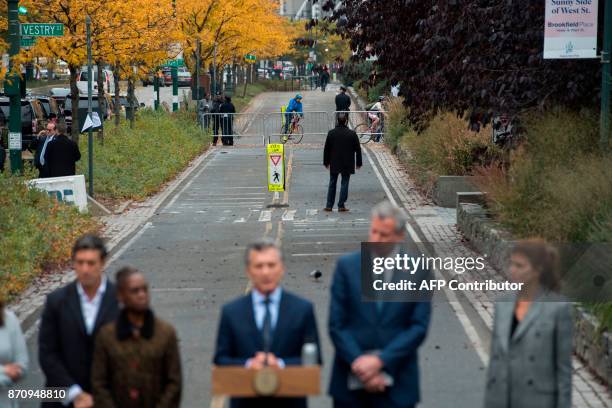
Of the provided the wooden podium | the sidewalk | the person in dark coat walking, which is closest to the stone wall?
the sidewalk

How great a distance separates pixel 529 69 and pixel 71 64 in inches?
501

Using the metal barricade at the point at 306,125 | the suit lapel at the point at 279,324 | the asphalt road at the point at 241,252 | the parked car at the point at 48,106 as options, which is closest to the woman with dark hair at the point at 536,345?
the suit lapel at the point at 279,324

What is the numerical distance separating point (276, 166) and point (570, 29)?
9261mm

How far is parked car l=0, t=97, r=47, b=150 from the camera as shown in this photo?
34.0 metres

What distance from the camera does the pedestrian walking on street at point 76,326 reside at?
6.85 metres

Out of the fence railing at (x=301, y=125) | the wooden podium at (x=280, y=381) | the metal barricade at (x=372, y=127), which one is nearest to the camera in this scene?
the wooden podium at (x=280, y=381)

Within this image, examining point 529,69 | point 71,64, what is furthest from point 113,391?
point 71,64

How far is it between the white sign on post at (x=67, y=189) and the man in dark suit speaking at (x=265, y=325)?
14247 millimetres

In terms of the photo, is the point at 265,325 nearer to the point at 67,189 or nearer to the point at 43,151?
the point at 67,189

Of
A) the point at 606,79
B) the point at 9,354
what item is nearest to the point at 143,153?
the point at 606,79

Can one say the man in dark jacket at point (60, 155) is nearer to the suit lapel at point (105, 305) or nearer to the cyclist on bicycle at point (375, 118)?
the suit lapel at point (105, 305)

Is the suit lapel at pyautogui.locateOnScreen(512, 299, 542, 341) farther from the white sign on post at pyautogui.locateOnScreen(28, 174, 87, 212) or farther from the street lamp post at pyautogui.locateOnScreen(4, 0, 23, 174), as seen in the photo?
the street lamp post at pyautogui.locateOnScreen(4, 0, 23, 174)

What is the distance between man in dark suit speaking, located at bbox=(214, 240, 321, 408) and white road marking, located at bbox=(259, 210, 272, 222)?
1549 centimetres

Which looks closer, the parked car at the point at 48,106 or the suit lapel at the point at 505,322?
the suit lapel at the point at 505,322
